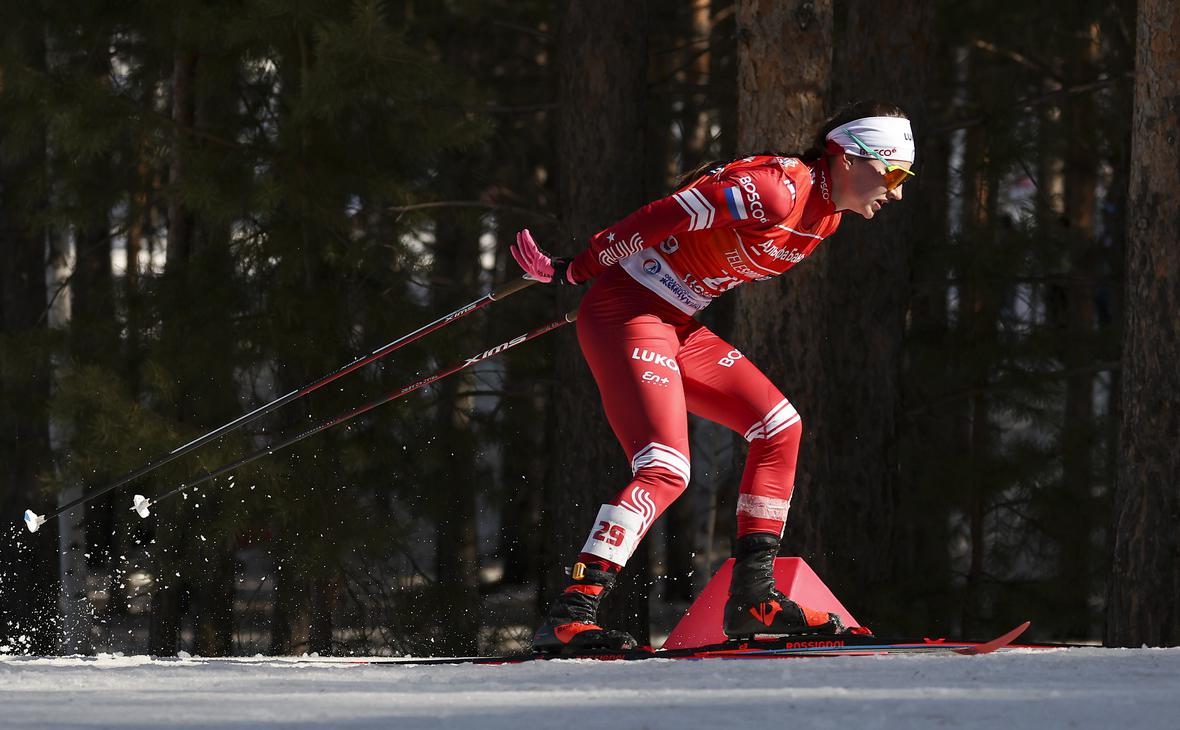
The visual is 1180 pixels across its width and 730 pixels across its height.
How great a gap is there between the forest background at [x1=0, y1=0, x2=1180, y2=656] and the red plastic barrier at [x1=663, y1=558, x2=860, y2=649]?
1.82 metres

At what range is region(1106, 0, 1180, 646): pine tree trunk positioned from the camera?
658cm

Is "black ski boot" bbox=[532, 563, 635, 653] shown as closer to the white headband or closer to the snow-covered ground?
the snow-covered ground

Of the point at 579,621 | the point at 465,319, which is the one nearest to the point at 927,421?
the point at 465,319

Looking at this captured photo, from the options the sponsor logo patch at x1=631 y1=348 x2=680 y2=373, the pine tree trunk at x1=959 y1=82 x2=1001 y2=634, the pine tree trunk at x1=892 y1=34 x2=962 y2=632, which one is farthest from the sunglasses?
the pine tree trunk at x1=959 y1=82 x2=1001 y2=634

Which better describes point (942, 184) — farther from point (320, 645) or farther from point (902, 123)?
point (902, 123)

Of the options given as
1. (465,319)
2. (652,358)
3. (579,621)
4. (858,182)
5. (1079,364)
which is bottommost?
(579,621)

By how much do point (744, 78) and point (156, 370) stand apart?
3.66 meters

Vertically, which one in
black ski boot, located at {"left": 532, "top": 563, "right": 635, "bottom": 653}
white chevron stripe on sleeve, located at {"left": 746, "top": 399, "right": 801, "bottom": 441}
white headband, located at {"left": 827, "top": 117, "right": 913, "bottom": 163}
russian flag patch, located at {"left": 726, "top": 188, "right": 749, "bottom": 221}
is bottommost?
black ski boot, located at {"left": 532, "top": 563, "right": 635, "bottom": 653}

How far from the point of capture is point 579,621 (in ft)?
16.5

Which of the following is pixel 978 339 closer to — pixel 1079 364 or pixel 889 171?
pixel 1079 364

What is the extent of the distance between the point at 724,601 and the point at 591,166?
4163 mm

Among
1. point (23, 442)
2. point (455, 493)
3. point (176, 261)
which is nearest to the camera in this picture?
point (176, 261)

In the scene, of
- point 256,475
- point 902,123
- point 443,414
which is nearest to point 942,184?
point 443,414

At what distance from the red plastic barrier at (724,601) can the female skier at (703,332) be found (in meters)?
0.24
